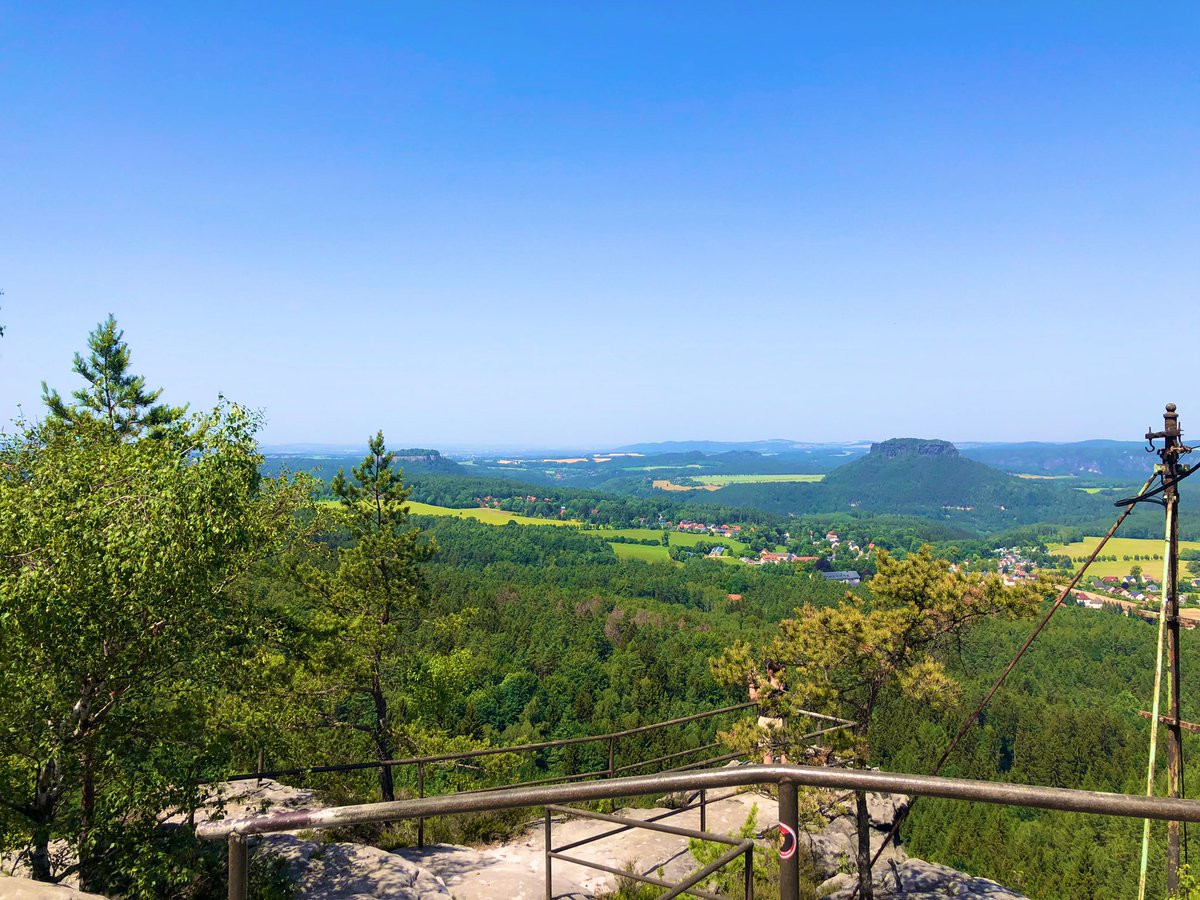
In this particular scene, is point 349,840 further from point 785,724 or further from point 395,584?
point 395,584

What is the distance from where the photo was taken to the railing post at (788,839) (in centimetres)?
180

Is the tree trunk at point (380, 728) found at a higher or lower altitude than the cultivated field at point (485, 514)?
higher

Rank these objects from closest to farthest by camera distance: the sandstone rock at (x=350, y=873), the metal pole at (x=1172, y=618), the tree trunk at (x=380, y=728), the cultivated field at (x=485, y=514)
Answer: the sandstone rock at (x=350, y=873)
the metal pole at (x=1172, y=618)
the tree trunk at (x=380, y=728)
the cultivated field at (x=485, y=514)

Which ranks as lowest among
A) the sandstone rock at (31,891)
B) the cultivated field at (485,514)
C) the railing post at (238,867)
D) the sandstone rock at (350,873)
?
the cultivated field at (485,514)

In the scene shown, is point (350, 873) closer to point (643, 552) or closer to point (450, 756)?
point (450, 756)

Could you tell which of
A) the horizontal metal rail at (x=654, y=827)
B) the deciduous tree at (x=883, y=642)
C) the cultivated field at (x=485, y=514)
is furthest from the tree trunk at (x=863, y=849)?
the cultivated field at (x=485, y=514)

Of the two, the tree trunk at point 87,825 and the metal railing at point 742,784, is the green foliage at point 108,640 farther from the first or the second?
the metal railing at point 742,784

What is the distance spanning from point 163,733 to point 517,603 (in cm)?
7475

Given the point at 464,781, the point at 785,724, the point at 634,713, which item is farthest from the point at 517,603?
the point at 785,724

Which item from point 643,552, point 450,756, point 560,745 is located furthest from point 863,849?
point 643,552

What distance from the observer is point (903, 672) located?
9.52m

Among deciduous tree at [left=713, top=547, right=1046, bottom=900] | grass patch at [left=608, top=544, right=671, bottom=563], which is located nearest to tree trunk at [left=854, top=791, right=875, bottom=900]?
deciduous tree at [left=713, top=547, right=1046, bottom=900]

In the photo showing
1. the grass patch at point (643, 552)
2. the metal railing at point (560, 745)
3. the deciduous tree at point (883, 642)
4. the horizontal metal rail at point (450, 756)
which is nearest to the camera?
A: the horizontal metal rail at point (450, 756)

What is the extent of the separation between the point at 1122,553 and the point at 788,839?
206466 millimetres
